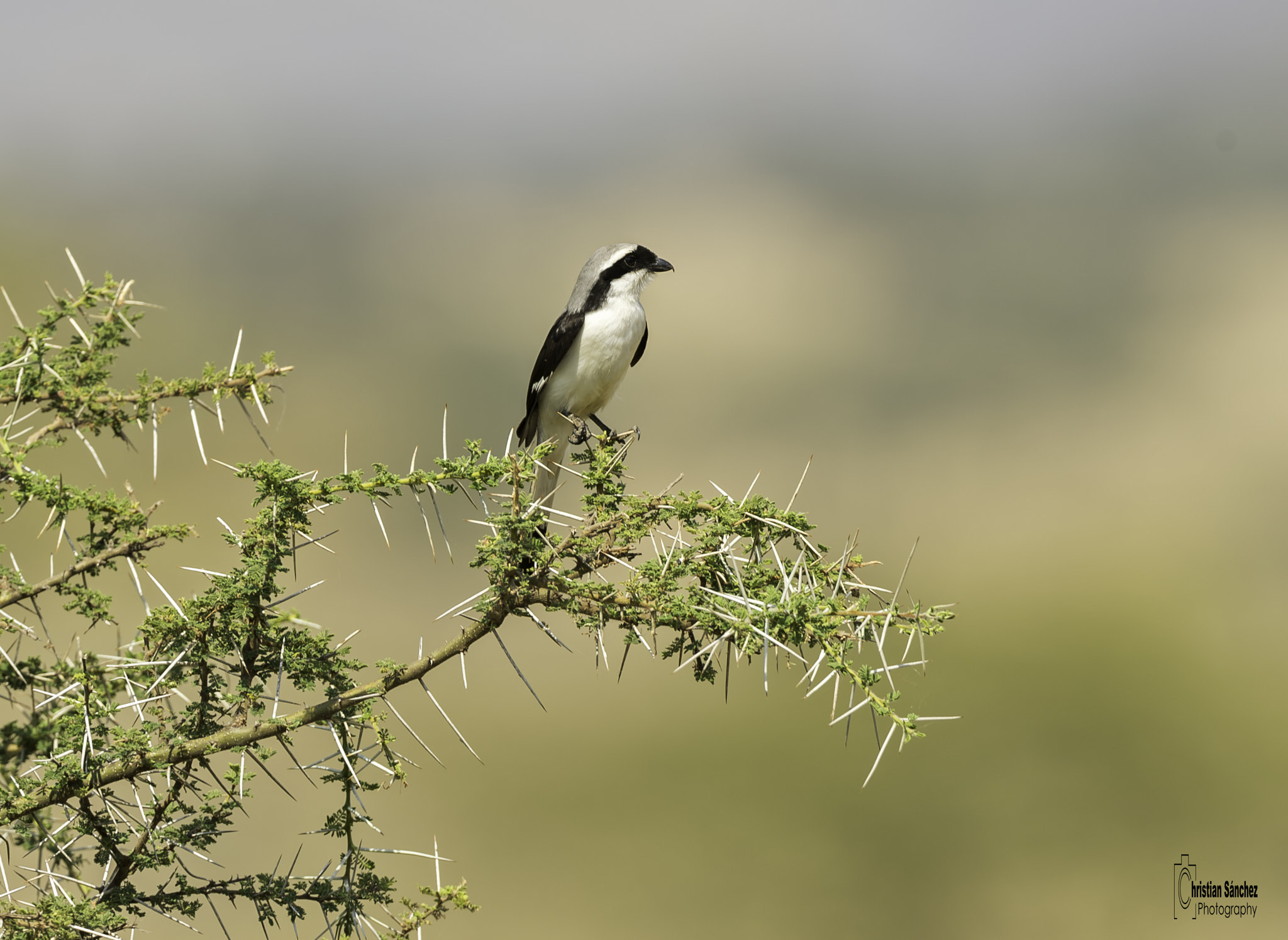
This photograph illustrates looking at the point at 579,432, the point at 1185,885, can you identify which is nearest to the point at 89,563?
the point at 579,432

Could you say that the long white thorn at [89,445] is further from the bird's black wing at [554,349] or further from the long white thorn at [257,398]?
the bird's black wing at [554,349]

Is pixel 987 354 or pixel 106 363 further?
pixel 987 354

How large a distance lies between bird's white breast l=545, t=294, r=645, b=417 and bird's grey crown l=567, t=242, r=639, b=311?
0.60 feet

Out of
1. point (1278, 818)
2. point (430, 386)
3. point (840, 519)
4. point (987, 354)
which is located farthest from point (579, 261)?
point (1278, 818)

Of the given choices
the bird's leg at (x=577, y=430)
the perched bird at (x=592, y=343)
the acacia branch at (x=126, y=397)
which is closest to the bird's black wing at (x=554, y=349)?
the perched bird at (x=592, y=343)

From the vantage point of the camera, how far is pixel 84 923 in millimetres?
2730

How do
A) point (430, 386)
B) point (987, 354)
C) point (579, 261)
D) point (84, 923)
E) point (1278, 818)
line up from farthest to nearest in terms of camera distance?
1. point (579, 261)
2. point (987, 354)
3. point (430, 386)
4. point (1278, 818)
5. point (84, 923)

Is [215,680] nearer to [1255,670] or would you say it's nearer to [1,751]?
[1,751]

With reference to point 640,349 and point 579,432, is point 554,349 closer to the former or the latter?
point 579,432

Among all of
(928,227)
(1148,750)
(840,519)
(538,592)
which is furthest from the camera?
(928,227)

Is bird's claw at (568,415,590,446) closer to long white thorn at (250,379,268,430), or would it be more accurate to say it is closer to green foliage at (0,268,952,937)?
green foliage at (0,268,952,937)

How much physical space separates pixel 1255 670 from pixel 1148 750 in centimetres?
707

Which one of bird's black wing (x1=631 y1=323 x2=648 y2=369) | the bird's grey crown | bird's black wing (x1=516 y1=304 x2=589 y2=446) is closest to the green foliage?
bird's black wing (x1=516 y1=304 x2=589 y2=446)

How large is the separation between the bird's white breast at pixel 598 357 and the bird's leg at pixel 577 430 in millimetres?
54
